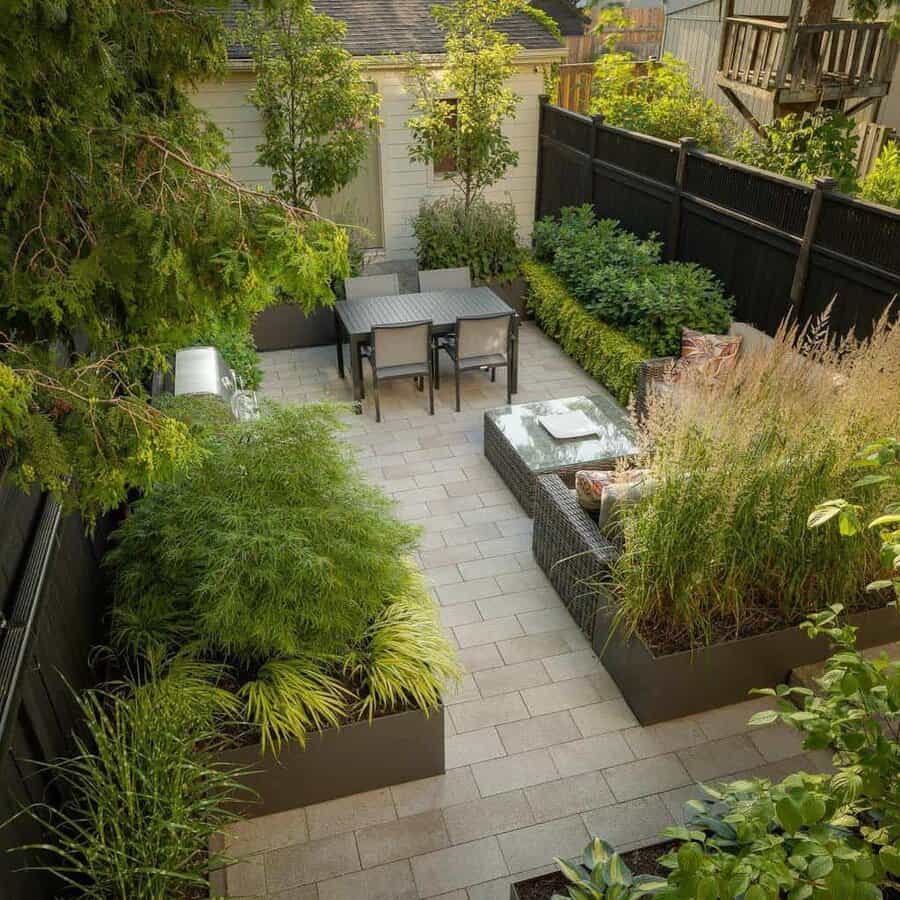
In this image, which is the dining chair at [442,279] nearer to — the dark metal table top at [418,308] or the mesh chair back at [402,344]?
the dark metal table top at [418,308]

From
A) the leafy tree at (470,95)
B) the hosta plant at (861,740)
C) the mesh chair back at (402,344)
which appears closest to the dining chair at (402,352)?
the mesh chair back at (402,344)

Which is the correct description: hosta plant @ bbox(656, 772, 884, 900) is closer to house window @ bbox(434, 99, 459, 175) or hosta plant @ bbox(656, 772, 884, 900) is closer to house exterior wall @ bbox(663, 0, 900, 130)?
house window @ bbox(434, 99, 459, 175)

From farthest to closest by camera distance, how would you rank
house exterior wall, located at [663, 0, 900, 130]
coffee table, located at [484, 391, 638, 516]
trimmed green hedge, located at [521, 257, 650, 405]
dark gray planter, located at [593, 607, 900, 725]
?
house exterior wall, located at [663, 0, 900, 130] < trimmed green hedge, located at [521, 257, 650, 405] < coffee table, located at [484, 391, 638, 516] < dark gray planter, located at [593, 607, 900, 725]

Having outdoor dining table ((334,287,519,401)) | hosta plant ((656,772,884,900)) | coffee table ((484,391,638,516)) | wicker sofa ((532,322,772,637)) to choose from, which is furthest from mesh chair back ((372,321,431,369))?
hosta plant ((656,772,884,900))

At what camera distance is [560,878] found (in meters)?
2.94

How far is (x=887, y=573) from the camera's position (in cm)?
413

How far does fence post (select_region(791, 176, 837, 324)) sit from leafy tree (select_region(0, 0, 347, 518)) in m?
5.11

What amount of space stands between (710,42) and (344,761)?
12.2 meters

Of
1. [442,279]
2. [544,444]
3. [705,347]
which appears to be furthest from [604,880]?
[442,279]

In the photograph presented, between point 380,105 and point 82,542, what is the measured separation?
7.39 meters

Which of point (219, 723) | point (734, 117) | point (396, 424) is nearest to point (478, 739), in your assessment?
point (219, 723)

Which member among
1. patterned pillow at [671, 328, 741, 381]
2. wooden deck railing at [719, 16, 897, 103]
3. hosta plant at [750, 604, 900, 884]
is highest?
wooden deck railing at [719, 16, 897, 103]

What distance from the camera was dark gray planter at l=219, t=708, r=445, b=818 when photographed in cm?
349

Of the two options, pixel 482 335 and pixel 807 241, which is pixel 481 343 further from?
pixel 807 241
